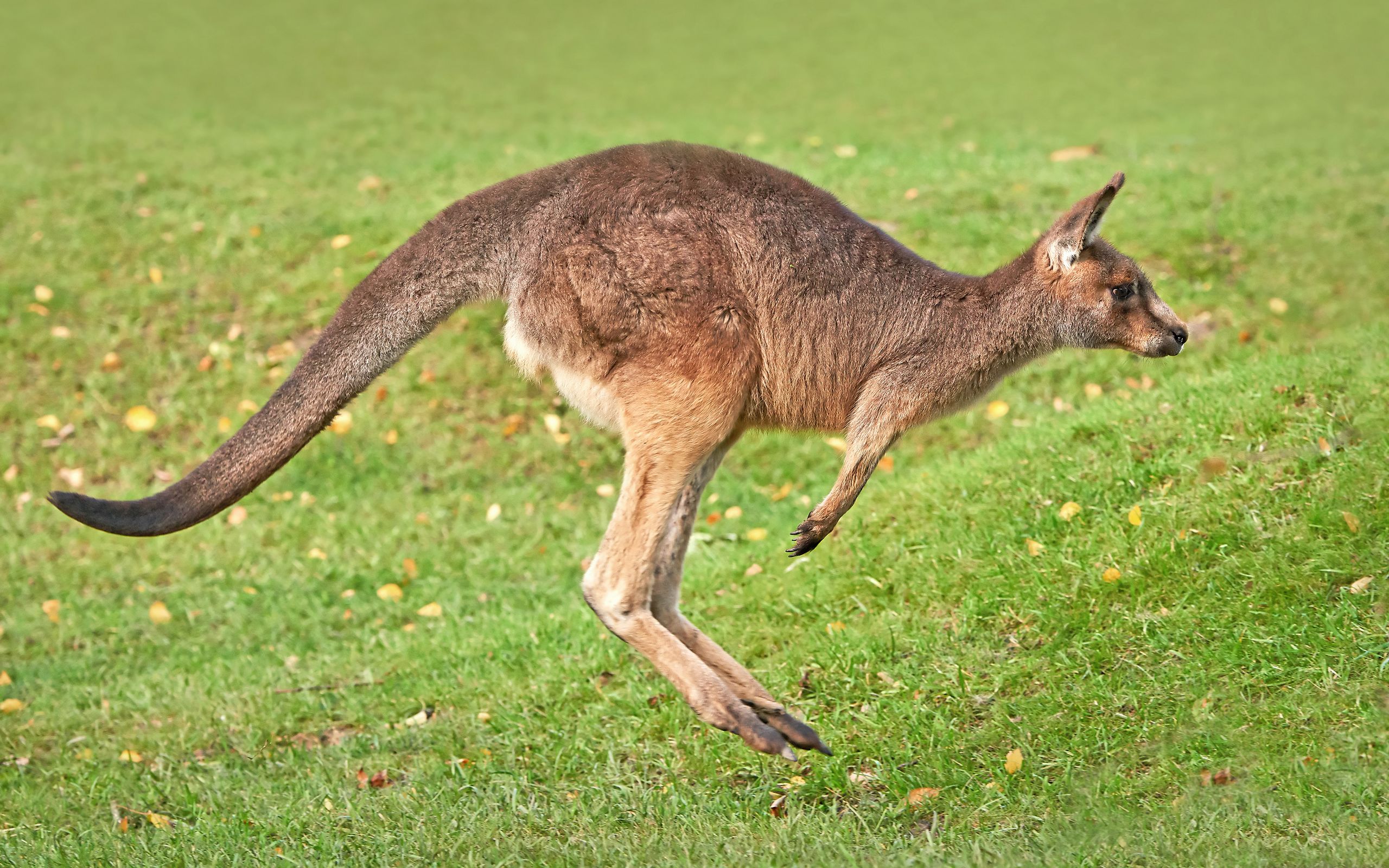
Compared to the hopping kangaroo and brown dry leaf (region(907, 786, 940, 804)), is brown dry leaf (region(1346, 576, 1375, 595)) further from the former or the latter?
brown dry leaf (region(907, 786, 940, 804))

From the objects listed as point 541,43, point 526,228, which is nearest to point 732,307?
point 526,228

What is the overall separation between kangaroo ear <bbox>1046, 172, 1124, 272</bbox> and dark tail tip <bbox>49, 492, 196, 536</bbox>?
3107 millimetres

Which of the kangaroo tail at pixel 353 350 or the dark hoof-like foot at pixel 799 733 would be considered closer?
the kangaroo tail at pixel 353 350

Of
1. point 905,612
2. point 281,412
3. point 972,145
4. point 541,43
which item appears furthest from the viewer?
point 541,43

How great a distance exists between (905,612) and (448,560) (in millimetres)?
3289

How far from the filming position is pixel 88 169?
1267 centimetres

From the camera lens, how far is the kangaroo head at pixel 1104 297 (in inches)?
185

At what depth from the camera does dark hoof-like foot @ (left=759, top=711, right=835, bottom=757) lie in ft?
14.1

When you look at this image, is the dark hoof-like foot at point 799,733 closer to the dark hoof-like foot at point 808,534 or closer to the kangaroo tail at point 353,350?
the dark hoof-like foot at point 808,534

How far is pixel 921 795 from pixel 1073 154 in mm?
9959

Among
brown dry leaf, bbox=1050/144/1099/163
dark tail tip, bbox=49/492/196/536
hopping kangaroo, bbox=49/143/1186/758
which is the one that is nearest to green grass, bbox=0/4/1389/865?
brown dry leaf, bbox=1050/144/1099/163

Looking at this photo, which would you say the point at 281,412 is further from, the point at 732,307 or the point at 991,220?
the point at 991,220

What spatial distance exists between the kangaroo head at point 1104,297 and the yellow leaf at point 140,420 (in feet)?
22.2

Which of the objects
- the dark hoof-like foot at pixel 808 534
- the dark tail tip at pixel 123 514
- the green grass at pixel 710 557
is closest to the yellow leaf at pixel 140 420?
the green grass at pixel 710 557
